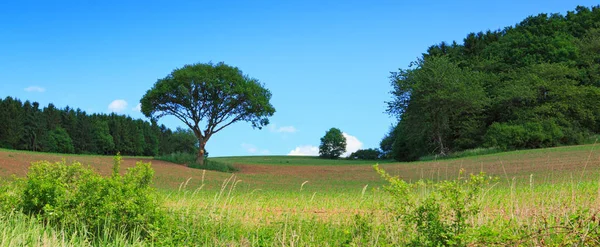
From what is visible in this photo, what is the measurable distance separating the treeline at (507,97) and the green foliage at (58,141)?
32441 mm

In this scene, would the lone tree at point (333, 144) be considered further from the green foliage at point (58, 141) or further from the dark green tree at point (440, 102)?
the green foliage at point (58, 141)

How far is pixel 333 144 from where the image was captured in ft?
251

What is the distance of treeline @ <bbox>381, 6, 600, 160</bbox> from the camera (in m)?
37.6

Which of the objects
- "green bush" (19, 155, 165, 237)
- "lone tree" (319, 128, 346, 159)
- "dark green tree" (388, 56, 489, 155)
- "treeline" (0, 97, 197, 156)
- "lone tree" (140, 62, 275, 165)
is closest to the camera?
"green bush" (19, 155, 165, 237)

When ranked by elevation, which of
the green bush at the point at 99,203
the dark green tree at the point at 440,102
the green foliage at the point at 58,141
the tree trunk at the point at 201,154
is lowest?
the green bush at the point at 99,203

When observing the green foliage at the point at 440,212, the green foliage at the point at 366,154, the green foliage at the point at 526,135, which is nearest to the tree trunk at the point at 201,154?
the green foliage at the point at 526,135

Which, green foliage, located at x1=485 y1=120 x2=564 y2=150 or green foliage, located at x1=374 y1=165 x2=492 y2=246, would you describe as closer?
green foliage, located at x1=374 y1=165 x2=492 y2=246

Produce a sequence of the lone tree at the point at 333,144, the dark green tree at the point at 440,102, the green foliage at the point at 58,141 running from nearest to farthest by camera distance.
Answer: the dark green tree at the point at 440,102
the green foliage at the point at 58,141
the lone tree at the point at 333,144

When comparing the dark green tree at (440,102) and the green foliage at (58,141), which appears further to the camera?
the green foliage at (58,141)

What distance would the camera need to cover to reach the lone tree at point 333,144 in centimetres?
7550

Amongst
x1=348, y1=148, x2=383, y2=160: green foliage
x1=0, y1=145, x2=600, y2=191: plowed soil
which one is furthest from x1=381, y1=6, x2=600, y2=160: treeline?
x1=348, y1=148, x2=383, y2=160: green foliage

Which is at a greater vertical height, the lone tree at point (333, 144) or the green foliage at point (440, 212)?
the lone tree at point (333, 144)

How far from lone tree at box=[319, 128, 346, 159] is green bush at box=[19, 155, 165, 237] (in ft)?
223

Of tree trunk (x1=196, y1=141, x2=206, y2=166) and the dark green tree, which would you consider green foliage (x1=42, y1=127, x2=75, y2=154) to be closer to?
tree trunk (x1=196, y1=141, x2=206, y2=166)
